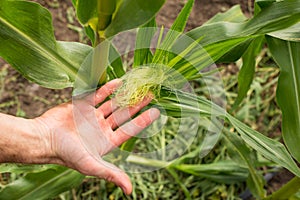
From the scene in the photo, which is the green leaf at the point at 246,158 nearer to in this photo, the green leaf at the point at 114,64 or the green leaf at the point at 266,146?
the green leaf at the point at 266,146

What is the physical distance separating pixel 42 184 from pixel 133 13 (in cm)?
68

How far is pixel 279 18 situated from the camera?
0.88 metres

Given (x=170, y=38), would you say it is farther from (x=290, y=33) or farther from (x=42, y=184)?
(x=42, y=184)

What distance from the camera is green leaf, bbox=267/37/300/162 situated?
1.04 metres

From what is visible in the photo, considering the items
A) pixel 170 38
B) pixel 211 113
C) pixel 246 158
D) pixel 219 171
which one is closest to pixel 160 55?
pixel 170 38

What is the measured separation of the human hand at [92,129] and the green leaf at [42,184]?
239 mm

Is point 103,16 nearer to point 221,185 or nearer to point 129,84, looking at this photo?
point 129,84

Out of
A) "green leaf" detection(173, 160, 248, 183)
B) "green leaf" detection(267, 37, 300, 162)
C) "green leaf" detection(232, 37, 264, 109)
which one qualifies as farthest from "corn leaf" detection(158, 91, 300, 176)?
"green leaf" detection(173, 160, 248, 183)

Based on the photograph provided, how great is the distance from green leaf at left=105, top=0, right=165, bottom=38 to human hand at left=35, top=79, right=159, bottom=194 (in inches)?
9.6

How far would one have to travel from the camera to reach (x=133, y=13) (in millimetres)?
661

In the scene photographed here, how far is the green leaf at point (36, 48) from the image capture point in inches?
34.8

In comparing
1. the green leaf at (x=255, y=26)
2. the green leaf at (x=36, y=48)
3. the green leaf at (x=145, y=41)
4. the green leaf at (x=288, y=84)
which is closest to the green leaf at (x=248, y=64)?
the green leaf at (x=288, y=84)

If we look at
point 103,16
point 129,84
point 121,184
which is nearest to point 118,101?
point 129,84

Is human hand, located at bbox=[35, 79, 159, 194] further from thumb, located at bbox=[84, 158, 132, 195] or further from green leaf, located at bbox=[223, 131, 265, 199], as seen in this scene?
green leaf, located at bbox=[223, 131, 265, 199]
